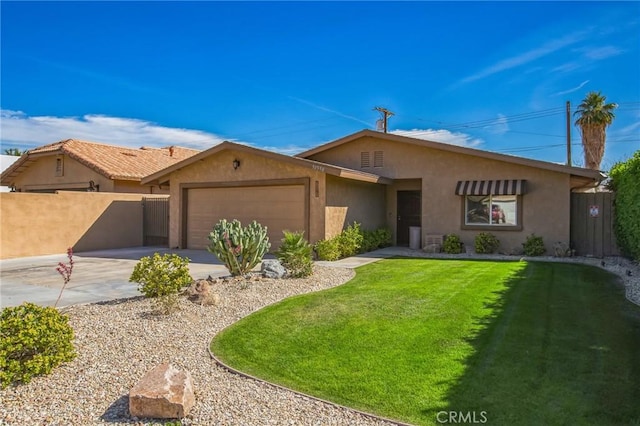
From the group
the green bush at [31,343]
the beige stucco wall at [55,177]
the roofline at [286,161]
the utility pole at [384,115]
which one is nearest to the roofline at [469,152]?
the roofline at [286,161]

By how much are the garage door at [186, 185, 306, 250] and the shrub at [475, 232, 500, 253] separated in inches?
252

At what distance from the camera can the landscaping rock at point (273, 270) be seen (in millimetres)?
10203

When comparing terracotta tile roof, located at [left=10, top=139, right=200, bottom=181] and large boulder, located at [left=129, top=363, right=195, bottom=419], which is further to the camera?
terracotta tile roof, located at [left=10, top=139, right=200, bottom=181]

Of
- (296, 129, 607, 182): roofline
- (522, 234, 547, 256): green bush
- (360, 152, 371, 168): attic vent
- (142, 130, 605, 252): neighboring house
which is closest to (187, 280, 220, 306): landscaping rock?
(142, 130, 605, 252): neighboring house

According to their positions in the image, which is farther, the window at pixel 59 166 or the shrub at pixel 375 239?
the window at pixel 59 166

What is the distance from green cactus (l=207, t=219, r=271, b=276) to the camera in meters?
9.70

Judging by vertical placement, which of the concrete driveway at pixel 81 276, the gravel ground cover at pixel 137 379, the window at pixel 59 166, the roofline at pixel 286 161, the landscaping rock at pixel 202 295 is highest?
the window at pixel 59 166

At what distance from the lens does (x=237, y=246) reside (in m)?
9.70

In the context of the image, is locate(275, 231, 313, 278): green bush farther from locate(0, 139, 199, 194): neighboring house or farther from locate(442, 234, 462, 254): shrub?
locate(0, 139, 199, 194): neighboring house

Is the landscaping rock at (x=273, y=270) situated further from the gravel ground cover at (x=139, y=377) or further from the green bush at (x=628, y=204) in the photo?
the green bush at (x=628, y=204)

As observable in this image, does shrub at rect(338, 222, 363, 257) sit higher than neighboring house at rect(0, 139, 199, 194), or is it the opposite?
neighboring house at rect(0, 139, 199, 194)

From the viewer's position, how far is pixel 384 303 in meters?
7.85

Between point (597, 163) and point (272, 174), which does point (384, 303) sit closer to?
point (272, 174)

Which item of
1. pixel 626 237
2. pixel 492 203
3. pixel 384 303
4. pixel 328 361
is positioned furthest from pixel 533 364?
pixel 492 203
